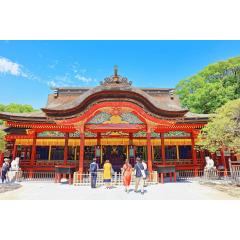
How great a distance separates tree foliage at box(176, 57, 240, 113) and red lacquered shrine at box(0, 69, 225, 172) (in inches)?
411

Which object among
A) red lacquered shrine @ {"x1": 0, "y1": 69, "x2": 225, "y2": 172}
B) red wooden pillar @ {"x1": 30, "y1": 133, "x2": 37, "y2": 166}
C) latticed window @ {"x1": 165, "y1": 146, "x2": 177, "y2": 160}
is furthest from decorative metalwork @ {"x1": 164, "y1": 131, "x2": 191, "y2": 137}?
red wooden pillar @ {"x1": 30, "y1": 133, "x2": 37, "y2": 166}

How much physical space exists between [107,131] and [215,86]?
17.1 m

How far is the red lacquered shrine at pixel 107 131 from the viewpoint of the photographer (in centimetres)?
1291

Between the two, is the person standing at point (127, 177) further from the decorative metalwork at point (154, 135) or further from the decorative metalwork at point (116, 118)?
the decorative metalwork at point (154, 135)

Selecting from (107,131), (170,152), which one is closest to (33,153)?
(107,131)

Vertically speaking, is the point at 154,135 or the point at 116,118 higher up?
the point at 116,118

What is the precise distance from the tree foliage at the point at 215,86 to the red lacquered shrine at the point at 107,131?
10437mm

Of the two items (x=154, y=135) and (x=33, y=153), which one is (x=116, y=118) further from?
(x=33, y=153)

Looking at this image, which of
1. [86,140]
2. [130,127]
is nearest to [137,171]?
[130,127]

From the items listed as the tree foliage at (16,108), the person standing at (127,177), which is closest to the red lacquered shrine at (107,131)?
the person standing at (127,177)

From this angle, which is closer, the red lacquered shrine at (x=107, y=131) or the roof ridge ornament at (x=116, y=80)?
the red lacquered shrine at (x=107, y=131)

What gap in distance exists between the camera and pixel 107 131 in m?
15.7

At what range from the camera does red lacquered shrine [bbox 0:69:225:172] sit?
12906 mm

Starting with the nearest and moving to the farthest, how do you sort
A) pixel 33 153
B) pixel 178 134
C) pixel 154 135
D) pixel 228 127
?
pixel 228 127
pixel 33 153
pixel 178 134
pixel 154 135
